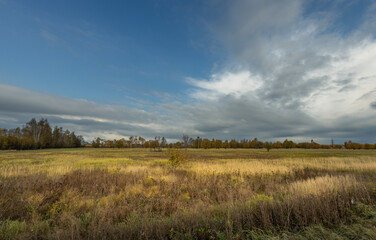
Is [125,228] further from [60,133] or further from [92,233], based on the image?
[60,133]

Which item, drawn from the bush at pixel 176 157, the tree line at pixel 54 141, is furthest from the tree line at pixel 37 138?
the bush at pixel 176 157

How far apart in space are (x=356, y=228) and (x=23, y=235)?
27.9 ft

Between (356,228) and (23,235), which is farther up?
(356,228)

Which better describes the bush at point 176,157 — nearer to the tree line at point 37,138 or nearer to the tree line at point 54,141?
the tree line at point 54,141

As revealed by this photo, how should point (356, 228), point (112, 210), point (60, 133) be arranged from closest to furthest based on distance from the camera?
point (356, 228) → point (112, 210) → point (60, 133)

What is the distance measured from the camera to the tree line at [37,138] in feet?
287

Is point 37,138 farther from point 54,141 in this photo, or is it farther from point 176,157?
point 176,157

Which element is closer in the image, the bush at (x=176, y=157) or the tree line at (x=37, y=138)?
the bush at (x=176, y=157)

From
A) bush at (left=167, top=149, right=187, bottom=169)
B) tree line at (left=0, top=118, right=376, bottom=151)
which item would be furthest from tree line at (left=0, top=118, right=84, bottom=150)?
bush at (left=167, top=149, right=187, bottom=169)

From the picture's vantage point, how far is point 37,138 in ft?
360

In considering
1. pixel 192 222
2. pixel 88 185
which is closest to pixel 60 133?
pixel 88 185

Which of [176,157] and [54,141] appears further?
[54,141]

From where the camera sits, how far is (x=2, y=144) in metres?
Result: 83.3

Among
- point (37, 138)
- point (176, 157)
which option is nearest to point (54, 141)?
point (37, 138)
